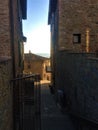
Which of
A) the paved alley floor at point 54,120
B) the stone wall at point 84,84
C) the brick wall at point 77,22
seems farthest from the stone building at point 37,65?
the stone wall at point 84,84

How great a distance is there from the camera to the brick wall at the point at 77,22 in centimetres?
1620

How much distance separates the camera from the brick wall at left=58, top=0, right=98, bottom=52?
16.2 meters

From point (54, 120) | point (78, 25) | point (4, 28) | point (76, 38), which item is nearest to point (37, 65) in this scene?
point (76, 38)

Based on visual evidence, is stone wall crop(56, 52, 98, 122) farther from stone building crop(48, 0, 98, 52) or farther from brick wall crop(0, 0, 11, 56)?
brick wall crop(0, 0, 11, 56)

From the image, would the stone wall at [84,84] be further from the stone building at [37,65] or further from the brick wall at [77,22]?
the stone building at [37,65]

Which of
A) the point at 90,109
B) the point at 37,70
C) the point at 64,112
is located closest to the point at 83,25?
the point at 64,112

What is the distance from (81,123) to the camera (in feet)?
33.9

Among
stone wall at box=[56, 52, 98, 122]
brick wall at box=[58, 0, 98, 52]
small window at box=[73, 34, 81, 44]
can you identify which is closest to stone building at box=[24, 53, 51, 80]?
small window at box=[73, 34, 81, 44]

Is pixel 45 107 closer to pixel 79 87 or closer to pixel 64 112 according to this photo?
pixel 64 112

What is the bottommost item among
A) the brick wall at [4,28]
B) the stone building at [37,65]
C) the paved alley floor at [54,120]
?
the paved alley floor at [54,120]

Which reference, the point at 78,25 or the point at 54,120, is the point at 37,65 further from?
the point at 54,120

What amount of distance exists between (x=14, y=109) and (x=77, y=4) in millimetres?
9222

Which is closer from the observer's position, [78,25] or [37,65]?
[78,25]

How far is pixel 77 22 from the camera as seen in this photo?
1633cm
